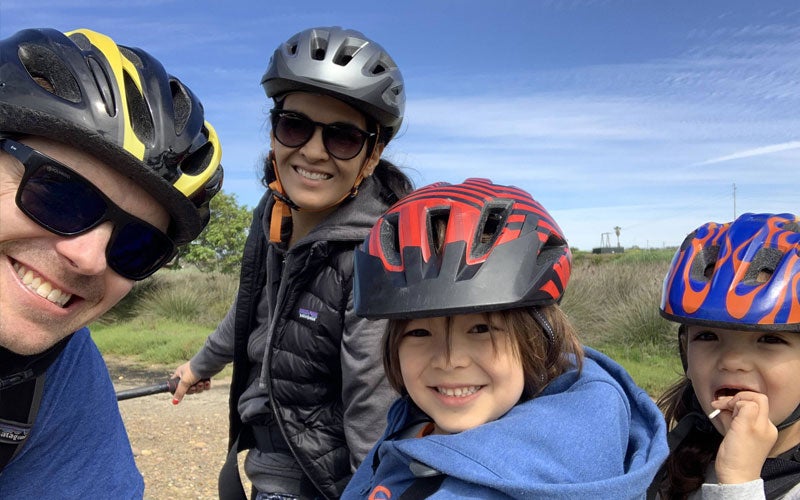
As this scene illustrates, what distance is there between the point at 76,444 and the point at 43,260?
0.69 metres

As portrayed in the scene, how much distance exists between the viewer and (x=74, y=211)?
1.65 m

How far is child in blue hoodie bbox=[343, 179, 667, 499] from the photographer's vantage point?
1.51 m

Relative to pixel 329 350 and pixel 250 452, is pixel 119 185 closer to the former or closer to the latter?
pixel 329 350

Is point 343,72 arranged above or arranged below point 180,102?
above

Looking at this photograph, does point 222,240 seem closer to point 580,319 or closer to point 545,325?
point 580,319

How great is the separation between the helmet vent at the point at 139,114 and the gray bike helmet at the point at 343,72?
0.96 meters

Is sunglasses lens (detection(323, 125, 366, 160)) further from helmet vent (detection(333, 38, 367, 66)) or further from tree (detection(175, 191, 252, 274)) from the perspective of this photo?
tree (detection(175, 191, 252, 274))

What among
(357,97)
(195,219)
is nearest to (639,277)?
(357,97)

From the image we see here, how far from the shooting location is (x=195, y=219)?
1893 millimetres

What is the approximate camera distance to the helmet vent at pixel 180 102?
193cm

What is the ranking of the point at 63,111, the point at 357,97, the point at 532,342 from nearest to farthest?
the point at 63,111 < the point at 532,342 < the point at 357,97

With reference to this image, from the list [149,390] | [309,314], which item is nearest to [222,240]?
[149,390]

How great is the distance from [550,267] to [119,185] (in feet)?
4.25

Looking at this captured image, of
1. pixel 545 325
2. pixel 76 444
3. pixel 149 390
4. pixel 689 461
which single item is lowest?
pixel 689 461
